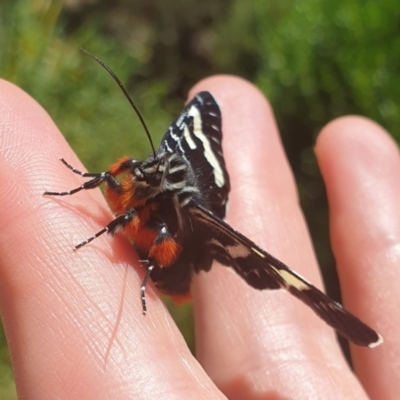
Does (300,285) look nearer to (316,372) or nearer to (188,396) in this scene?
(188,396)

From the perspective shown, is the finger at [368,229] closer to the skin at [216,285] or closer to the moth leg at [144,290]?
the skin at [216,285]

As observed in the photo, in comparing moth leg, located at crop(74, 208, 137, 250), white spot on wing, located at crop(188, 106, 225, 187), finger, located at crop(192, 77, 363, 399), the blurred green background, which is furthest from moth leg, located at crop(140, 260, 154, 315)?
the blurred green background

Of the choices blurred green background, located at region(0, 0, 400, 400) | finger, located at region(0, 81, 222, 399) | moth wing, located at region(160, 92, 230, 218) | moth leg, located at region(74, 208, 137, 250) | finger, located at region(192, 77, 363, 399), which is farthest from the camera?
blurred green background, located at region(0, 0, 400, 400)

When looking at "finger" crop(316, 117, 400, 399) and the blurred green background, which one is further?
the blurred green background

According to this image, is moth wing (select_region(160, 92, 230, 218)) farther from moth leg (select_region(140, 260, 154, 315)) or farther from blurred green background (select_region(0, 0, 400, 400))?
blurred green background (select_region(0, 0, 400, 400))

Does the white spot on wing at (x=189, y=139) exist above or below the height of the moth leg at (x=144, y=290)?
above

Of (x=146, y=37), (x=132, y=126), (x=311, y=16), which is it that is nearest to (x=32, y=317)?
(x=132, y=126)

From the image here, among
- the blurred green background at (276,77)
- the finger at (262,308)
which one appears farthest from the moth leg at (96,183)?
the blurred green background at (276,77)
